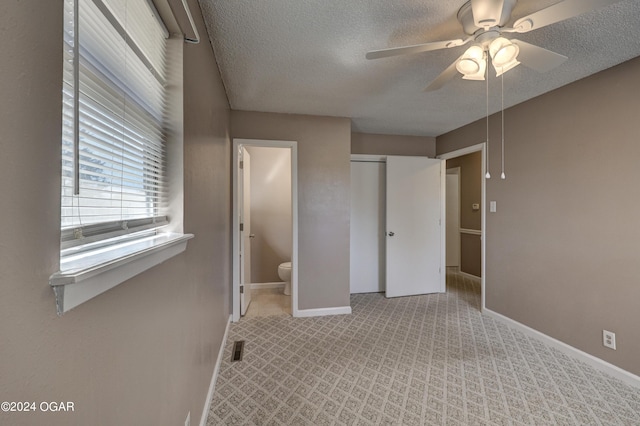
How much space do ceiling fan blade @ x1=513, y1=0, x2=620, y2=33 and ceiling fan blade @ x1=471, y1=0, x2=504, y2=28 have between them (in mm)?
102

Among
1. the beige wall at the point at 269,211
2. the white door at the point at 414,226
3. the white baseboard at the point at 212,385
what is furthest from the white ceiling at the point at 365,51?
the white baseboard at the point at 212,385

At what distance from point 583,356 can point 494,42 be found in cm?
253

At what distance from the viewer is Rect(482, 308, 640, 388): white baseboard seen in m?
1.90

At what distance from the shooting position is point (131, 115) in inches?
32.3

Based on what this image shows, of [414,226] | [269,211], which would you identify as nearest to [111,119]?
[269,211]

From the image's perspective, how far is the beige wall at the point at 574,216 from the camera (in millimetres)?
1951

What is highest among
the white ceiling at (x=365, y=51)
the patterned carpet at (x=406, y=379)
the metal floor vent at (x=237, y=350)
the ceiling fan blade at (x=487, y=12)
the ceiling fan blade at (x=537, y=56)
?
the white ceiling at (x=365, y=51)

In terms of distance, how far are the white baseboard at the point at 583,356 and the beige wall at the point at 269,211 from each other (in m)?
2.95

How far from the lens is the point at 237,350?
7.63 feet

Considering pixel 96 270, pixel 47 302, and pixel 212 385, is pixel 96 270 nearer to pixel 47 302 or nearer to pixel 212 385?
pixel 47 302

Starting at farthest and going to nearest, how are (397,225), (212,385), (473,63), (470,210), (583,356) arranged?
(470,210), (397,225), (583,356), (212,385), (473,63)

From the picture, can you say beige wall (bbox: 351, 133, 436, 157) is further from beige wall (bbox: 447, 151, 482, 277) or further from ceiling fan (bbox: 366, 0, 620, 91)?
ceiling fan (bbox: 366, 0, 620, 91)

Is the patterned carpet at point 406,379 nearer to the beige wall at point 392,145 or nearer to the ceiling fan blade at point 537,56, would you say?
the ceiling fan blade at point 537,56

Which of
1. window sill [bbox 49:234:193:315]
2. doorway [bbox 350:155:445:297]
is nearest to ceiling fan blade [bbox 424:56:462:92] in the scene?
window sill [bbox 49:234:193:315]
